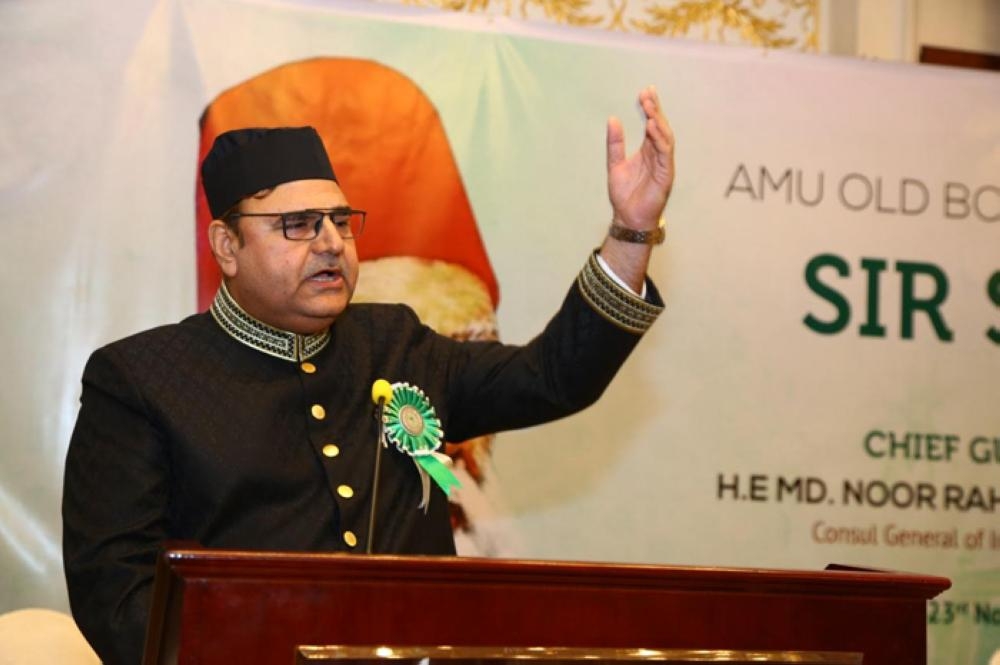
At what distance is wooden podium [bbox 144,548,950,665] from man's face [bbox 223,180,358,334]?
80 centimetres

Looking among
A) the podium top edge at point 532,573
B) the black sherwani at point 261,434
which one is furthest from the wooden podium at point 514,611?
the black sherwani at point 261,434

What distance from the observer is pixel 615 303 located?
95.1 inches

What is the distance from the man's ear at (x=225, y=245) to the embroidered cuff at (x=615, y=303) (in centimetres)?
65

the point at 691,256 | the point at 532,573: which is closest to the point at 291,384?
the point at 532,573

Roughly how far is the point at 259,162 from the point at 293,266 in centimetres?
22

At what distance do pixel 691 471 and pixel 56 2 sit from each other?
2.10 m

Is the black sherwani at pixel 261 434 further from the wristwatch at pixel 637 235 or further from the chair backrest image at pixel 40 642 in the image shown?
the chair backrest image at pixel 40 642

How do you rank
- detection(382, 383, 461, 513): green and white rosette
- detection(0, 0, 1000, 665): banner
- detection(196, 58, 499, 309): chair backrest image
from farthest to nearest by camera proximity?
detection(196, 58, 499, 309): chair backrest image
detection(0, 0, 1000, 665): banner
detection(382, 383, 461, 513): green and white rosette

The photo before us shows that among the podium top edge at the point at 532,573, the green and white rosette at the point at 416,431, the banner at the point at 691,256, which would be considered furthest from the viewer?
the banner at the point at 691,256

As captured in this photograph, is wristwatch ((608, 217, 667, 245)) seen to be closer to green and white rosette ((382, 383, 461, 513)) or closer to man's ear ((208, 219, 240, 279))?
green and white rosette ((382, 383, 461, 513))

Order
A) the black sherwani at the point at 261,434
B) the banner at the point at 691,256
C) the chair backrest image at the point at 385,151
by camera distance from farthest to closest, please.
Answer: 1. the chair backrest image at the point at 385,151
2. the banner at the point at 691,256
3. the black sherwani at the point at 261,434

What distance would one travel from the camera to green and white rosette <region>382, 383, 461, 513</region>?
2.32m

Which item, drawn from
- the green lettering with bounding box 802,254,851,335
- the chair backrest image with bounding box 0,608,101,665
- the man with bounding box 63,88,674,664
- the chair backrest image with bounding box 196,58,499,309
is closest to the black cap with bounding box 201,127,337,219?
the man with bounding box 63,88,674,664

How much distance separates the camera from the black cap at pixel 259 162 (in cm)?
252
